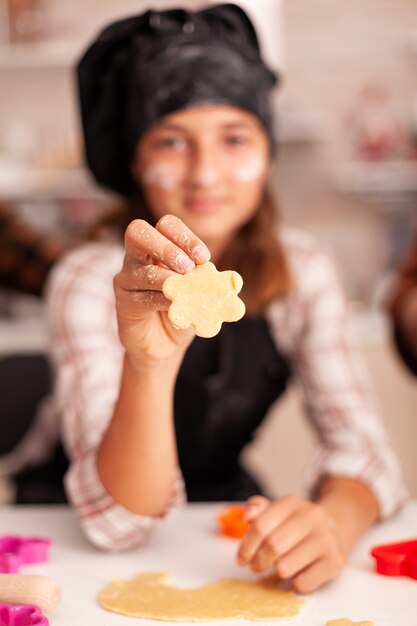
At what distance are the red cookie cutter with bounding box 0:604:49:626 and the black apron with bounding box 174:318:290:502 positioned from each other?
608 millimetres

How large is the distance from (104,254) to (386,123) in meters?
1.63

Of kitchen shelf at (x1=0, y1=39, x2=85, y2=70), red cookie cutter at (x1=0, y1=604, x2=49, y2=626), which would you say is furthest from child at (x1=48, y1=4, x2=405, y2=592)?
kitchen shelf at (x1=0, y1=39, x2=85, y2=70)

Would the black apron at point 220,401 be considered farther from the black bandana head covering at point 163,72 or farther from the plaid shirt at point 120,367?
the black bandana head covering at point 163,72

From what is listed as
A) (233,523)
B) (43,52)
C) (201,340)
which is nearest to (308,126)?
(43,52)

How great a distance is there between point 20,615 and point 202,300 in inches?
11.7

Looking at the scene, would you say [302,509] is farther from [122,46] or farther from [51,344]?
[122,46]

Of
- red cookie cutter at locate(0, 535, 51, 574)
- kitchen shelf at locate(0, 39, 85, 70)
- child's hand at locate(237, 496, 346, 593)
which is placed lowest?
red cookie cutter at locate(0, 535, 51, 574)

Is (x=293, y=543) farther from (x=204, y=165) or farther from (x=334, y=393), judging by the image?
(x=204, y=165)

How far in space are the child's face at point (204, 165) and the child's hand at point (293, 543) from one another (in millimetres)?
460

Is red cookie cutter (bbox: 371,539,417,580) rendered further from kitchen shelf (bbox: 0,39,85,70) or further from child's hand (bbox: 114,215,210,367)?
kitchen shelf (bbox: 0,39,85,70)

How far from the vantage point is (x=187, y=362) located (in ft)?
4.36

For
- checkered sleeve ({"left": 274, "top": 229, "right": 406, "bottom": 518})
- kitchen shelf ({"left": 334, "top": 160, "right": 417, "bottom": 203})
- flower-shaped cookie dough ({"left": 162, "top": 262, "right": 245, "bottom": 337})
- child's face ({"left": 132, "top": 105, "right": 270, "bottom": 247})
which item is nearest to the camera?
flower-shaped cookie dough ({"left": 162, "top": 262, "right": 245, "bottom": 337})

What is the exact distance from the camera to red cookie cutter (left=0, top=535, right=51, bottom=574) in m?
0.84

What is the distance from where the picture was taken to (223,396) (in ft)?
4.33
